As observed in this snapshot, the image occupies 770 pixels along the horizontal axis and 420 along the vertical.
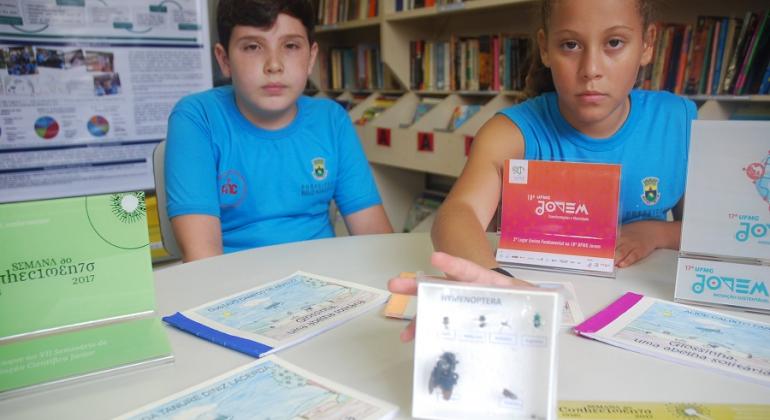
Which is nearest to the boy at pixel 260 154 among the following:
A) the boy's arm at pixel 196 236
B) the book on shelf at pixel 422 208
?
the boy's arm at pixel 196 236

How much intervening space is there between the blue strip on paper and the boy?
1.68 ft

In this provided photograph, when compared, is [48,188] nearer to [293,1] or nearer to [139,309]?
[293,1]

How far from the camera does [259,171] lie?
57.9 inches

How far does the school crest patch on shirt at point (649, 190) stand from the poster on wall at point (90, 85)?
6.89 feet

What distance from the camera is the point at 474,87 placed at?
2.81 meters

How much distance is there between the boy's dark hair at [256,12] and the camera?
1384mm

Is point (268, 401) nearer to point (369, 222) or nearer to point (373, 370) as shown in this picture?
point (373, 370)

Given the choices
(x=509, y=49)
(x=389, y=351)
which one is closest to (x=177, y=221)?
(x=389, y=351)

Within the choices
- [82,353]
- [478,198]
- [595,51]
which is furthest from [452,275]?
[595,51]

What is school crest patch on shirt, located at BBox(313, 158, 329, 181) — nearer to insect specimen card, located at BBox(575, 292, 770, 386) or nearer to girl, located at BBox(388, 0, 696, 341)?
girl, located at BBox(388, 0, 696, 341)

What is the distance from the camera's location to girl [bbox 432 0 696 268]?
3.49ft

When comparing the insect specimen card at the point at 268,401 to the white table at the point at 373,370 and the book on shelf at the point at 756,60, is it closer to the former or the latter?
the white table at the point at 373,370

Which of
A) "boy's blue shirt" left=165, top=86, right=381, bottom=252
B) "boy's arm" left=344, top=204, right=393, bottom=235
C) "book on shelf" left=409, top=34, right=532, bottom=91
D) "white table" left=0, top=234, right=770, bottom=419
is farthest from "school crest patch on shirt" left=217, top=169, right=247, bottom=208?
"book on shelf" left=409, top=34, right=532, bottom=91

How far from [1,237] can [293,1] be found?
1.03 metres
